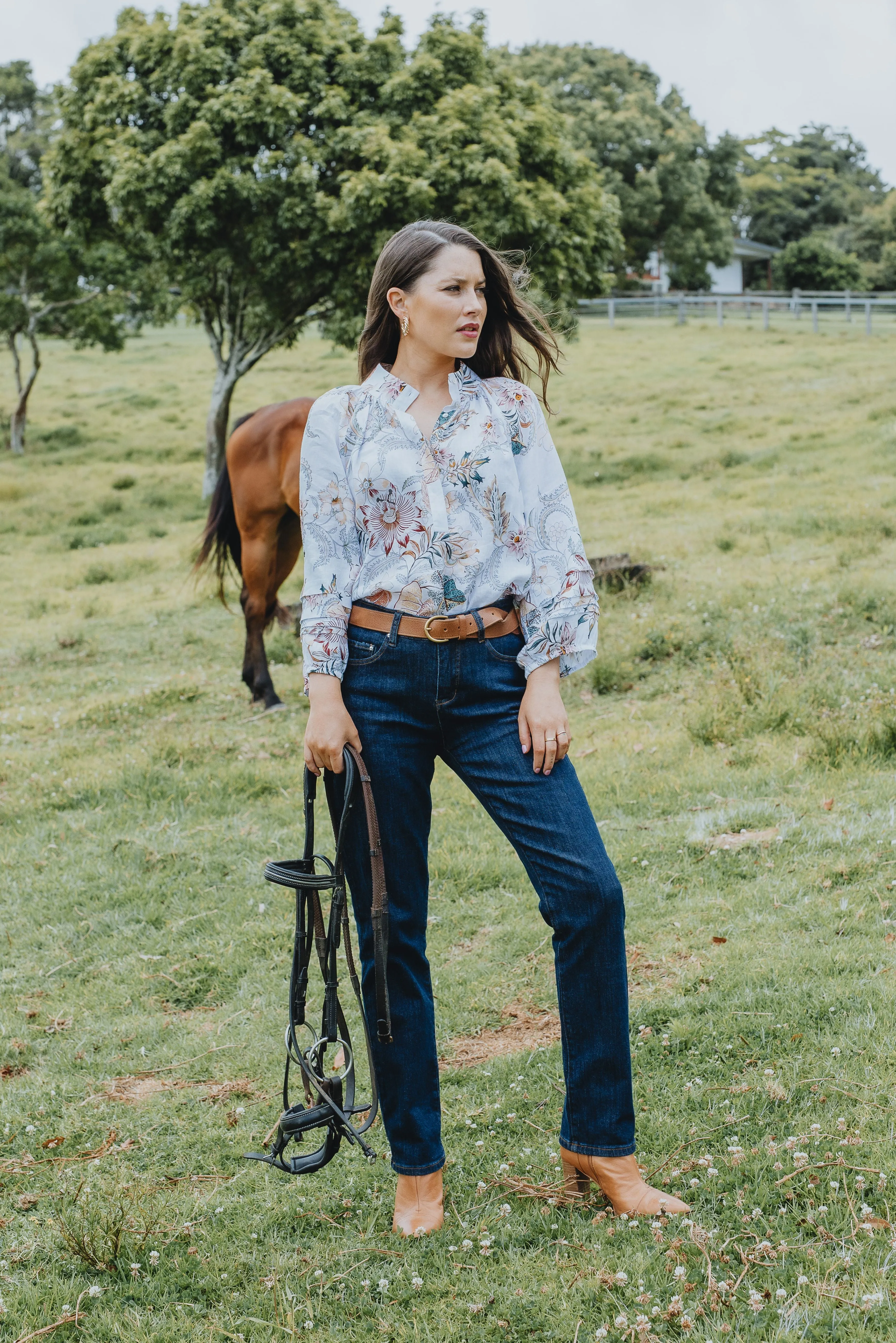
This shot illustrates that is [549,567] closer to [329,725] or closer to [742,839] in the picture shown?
[329,725]

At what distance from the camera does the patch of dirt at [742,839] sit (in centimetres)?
484

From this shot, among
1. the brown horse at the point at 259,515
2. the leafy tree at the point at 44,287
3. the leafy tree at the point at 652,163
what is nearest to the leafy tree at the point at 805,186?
the leafy tree at the point at 652,163

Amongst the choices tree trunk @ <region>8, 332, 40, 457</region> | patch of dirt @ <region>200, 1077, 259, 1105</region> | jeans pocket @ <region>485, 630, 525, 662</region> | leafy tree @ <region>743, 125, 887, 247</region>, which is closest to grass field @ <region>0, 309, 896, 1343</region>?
patch of dirt @ <region>200, 1077, 259, 1105</region>

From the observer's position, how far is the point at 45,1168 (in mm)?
3275

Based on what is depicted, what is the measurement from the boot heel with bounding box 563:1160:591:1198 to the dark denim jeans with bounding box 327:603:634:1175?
10cm

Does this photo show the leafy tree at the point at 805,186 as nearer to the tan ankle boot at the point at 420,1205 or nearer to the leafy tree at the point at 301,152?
the leafy tree at the point at 301,152

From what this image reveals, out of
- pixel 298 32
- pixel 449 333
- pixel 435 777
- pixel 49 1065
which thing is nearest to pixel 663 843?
pixel 435 777

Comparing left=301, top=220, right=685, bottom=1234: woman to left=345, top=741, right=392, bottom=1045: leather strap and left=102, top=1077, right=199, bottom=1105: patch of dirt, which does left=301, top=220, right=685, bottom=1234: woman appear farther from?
left=102, top=1077, right=199, bottom=1105: patch of dirt

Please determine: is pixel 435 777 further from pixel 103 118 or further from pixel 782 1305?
pixel 103 118

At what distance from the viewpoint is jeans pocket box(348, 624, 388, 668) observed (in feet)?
8.35

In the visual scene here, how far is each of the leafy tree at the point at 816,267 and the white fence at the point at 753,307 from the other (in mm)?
5057

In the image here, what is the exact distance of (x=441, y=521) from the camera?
2.52m

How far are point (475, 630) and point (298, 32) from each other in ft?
47.0

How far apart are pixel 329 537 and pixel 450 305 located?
0.59 metres
